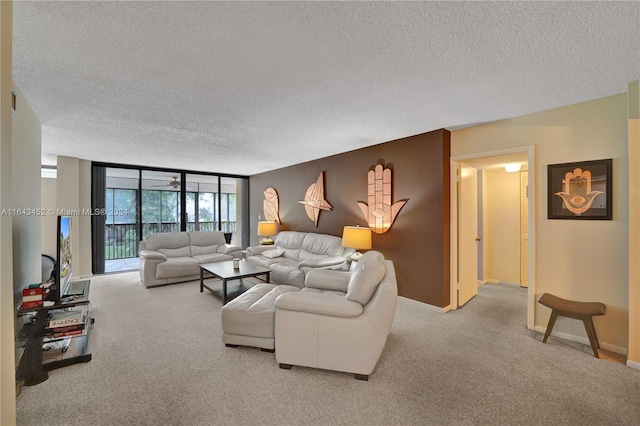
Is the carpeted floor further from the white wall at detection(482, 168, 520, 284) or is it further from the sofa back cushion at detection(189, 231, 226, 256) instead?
the sofa back cushion at detection(189, 231, 226, 256)

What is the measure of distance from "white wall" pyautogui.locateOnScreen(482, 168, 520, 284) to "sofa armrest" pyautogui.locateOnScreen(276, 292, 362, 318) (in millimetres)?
4141

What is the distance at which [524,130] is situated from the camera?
3033mm

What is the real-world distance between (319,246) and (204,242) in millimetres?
2688

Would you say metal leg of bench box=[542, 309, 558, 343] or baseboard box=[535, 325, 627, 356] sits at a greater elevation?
metal leg of bench box=[542, 309, 558, 343]

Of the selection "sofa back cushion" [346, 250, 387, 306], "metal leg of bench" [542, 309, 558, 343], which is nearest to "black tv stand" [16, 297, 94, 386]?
"sofa back cushion" [346, 250, 387, 306]

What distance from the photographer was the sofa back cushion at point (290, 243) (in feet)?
17.8

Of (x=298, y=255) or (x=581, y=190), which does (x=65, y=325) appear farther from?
(x=581, y=190)

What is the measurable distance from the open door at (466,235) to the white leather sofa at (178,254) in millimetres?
4265

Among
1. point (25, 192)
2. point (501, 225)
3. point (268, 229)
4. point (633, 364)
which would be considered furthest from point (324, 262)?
A: point (25, 192)

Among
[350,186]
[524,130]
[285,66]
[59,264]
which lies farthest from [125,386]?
Answer: [524,130]

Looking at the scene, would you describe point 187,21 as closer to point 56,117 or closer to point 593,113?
point 56,117

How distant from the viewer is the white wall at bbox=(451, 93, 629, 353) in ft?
8.12

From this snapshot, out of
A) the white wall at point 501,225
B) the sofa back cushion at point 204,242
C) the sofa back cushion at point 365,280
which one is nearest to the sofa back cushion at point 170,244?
the sofa back cushion at point 204,242

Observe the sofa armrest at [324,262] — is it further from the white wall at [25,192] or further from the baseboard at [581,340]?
the white wall at [25,192]
